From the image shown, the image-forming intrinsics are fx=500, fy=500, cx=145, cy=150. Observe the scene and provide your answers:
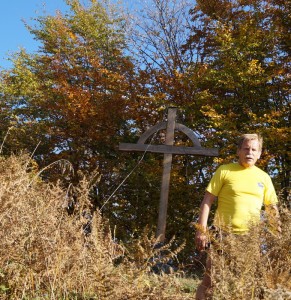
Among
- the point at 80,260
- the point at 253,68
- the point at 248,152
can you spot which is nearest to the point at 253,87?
the point at 253,68

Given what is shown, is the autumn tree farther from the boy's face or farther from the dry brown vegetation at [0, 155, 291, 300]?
the dry brown vegetation at [0, 155, 291, 300]

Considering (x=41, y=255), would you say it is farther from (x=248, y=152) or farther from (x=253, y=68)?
(x=253, y=68)

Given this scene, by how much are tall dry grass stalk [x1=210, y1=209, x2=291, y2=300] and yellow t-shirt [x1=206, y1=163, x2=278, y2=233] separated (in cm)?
90

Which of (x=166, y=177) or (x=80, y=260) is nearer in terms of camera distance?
(x=80, y=260)

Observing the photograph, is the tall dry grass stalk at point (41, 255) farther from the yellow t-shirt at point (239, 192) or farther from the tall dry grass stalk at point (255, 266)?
the yellow t-shirt at point (239, 192)

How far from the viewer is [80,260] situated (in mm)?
2658

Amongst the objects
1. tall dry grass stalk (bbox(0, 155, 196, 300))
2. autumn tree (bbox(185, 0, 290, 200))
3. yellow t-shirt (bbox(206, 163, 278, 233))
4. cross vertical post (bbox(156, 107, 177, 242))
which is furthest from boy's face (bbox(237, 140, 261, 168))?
autumn tree (bbox(185, 0, 290, 200))

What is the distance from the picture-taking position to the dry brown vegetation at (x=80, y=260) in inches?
85.0

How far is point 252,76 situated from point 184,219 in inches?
158

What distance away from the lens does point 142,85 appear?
15102 mm

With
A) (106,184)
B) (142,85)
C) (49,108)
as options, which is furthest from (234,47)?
(49,108)

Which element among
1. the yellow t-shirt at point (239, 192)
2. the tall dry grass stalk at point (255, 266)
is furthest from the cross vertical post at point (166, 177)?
the tall dry grass stalk at point (255, 266)

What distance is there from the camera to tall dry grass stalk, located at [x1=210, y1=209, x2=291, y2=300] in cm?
192

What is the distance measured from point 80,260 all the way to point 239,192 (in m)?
1.29
